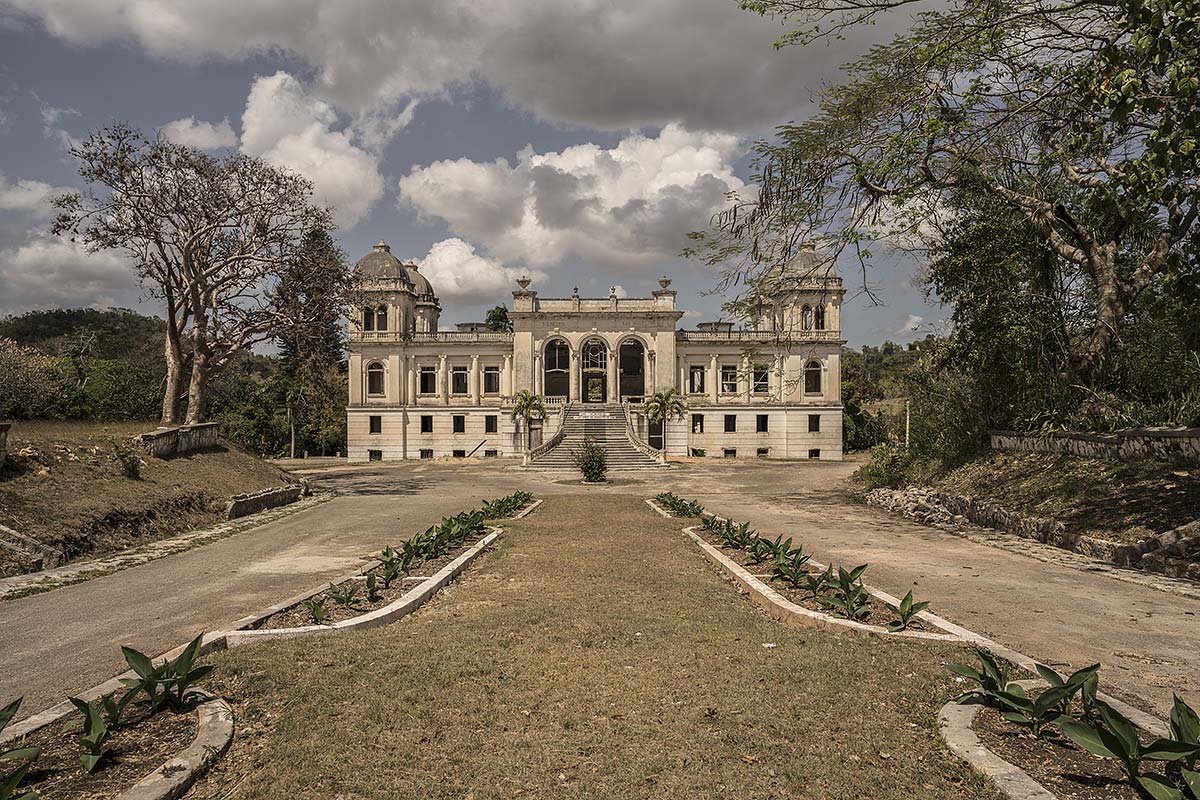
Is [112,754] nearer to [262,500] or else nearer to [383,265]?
[262,500]

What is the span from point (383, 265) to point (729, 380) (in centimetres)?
2392

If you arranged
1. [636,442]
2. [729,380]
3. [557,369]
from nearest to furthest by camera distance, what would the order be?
[636,442] → [557,369] → [729,380]

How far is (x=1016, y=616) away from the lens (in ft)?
22.4

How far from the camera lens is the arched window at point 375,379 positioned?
4506cm

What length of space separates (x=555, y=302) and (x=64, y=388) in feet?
81.8

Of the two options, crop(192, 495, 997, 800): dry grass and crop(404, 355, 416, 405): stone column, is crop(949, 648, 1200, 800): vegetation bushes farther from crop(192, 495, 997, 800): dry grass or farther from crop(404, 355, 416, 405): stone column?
crop(404, 355, 416, 405): stone column

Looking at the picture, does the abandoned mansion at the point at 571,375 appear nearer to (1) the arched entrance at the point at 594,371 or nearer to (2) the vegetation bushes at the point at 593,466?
(1) the arched entrance at the point at 594,371

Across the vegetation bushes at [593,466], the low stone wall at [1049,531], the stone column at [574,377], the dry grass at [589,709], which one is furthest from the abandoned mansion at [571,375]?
the dry grass at [589,709]

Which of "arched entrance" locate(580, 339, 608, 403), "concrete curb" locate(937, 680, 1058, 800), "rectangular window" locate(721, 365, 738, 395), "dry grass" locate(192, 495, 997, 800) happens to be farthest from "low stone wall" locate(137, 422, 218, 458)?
"rectangular window" locate(721, 365, 738, 395)

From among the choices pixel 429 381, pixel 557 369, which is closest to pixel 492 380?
pixel 429 381

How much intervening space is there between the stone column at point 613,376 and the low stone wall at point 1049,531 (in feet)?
81.4

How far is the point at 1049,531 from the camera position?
11.4m

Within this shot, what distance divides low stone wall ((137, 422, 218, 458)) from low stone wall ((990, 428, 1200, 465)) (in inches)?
786

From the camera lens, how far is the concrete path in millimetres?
5395
